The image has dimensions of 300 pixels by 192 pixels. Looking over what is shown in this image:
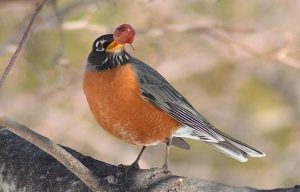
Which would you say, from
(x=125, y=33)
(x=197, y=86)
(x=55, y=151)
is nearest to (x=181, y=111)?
(x=125, y=33)

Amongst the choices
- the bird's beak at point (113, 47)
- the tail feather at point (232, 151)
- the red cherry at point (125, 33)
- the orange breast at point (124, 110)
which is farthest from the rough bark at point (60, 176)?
the tail feather at point (232, 151)

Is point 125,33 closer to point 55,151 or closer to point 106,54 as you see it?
point 55,151

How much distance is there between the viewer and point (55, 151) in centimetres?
254

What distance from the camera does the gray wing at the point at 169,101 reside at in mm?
3908

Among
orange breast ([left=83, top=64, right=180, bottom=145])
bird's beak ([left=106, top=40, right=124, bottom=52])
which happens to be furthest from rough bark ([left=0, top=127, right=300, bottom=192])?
bird's beak ([left=106, top=40, right=124, bottom=52])

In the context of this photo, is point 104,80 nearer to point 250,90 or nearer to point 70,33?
point 70,33

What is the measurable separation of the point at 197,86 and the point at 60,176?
6138mm

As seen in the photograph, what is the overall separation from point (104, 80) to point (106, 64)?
18 cm

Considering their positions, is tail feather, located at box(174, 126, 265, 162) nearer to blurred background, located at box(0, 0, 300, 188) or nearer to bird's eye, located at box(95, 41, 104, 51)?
bird's eye, located at box(95, 41, 104, 51)

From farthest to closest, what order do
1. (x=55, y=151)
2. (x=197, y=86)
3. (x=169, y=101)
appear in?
1. (x=197, y=86)
2. (x=169, y=101)
3. (x=55, y=151)

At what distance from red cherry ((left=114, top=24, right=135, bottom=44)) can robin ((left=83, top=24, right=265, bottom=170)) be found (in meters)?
0.72

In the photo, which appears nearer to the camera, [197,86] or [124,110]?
[124,110]

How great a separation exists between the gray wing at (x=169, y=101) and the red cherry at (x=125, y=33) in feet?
3.22

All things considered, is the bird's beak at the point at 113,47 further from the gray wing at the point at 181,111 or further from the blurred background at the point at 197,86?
the blurred background at the point at 197,86
